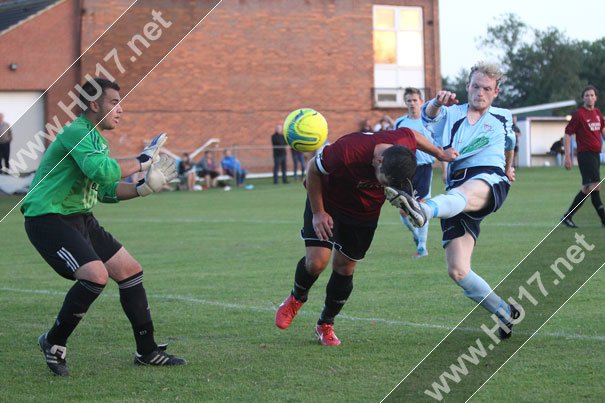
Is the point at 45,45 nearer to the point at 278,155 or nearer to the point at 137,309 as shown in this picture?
the point at 278,155

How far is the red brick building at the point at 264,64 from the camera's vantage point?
38.2 m

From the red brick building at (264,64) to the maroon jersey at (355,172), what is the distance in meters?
28.1

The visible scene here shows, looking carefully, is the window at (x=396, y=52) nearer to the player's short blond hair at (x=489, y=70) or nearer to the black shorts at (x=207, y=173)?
the black shorts at (x=207, y=173)

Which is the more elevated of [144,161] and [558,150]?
[144,161]

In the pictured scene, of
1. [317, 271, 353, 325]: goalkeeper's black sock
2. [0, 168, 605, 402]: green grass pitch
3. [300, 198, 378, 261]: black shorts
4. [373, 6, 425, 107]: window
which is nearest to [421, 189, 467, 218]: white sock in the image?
[300, 198, 378, 261]: black shorts

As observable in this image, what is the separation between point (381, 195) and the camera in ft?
25.7

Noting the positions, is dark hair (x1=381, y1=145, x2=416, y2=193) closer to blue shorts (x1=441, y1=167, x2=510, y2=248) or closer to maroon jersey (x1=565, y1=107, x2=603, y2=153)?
blue shorts (x1=441, y1=167, x2=510, y2=248)

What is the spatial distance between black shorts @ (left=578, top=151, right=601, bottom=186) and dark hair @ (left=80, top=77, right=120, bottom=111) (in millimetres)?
10988

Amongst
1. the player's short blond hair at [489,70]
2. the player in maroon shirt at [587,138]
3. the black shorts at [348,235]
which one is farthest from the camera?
the player in maroon shirt at [587,138]

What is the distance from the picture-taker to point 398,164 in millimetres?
6855

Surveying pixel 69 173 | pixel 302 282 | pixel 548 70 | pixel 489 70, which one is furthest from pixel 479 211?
pixel 548 70

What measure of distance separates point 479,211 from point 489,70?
1140 mm

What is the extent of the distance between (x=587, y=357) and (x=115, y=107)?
3.65 metres

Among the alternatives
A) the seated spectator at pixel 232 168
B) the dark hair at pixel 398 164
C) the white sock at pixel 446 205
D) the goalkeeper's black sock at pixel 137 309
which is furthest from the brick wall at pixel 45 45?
the dark hair at pixel 398 164
